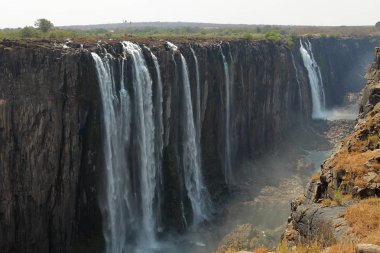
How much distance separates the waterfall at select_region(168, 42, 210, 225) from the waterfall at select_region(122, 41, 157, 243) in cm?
439

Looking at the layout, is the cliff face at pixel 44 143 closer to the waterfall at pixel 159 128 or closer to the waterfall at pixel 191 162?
the waterfall at pixel 159 128

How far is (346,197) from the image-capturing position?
1555cm

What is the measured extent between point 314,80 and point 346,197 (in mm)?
61071

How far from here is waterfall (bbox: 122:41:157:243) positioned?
33.3 m

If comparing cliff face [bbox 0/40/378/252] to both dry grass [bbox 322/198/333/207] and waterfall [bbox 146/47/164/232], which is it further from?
dry grass [bbox 322/198/333/207]

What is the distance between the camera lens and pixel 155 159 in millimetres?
35531

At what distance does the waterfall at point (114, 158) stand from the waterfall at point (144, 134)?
42.9 inches

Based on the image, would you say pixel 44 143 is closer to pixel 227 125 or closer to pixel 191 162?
pixel 191 162

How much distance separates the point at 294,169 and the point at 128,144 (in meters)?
21.6

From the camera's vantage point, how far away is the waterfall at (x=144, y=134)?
33344mm

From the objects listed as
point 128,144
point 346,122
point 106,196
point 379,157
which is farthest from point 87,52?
point 346,122

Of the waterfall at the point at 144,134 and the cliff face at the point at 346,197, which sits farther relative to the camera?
the waterfall at the point at 144,134

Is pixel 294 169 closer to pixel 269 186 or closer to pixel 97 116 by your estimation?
pixel 269 186

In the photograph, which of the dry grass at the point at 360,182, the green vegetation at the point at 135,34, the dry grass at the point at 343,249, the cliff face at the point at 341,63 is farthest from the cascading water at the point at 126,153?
the cliff face at the point at 341,63
